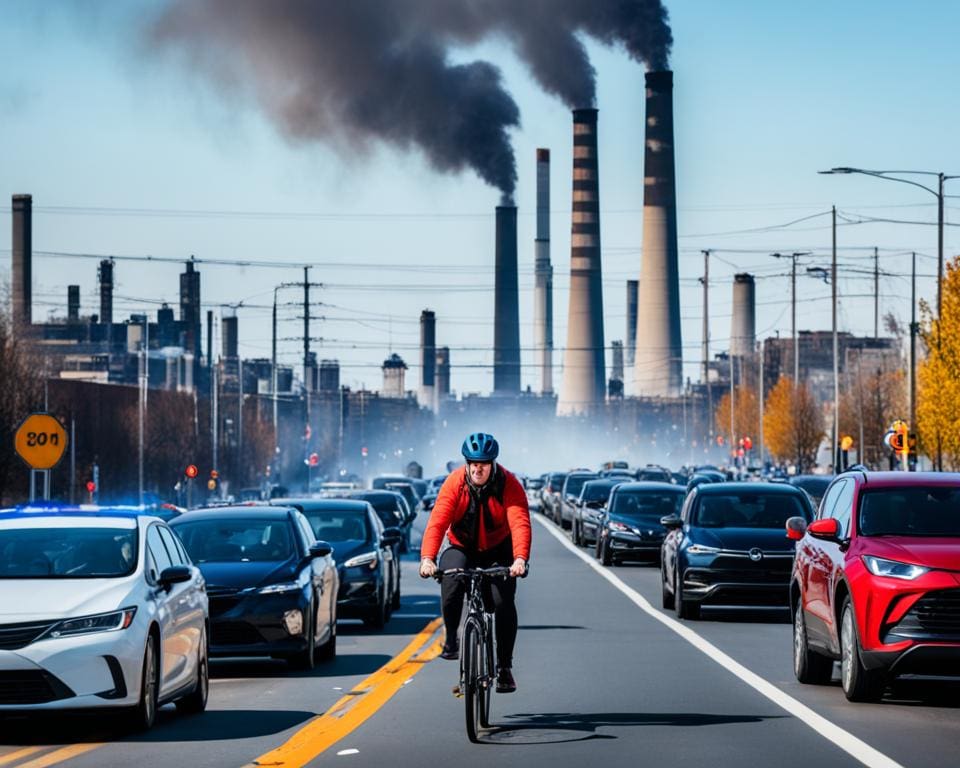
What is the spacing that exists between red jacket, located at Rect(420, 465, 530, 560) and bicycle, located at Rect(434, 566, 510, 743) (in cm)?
22

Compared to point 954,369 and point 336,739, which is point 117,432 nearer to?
point 954,369

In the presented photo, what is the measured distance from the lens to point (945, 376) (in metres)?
63.8

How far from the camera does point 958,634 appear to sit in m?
15.3

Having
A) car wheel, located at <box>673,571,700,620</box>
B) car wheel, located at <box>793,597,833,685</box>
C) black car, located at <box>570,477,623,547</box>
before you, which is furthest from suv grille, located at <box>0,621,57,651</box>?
black car, located at <box>570,477,623,547</box>

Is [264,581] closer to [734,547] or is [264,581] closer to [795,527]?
[795,527]

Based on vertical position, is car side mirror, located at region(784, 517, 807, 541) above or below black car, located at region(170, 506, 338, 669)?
above

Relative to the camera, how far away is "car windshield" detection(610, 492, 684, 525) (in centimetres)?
4219

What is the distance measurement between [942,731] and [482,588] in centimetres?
321

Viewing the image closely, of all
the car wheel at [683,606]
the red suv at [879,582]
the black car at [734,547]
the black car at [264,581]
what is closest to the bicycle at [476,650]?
the red suv at [879,582]

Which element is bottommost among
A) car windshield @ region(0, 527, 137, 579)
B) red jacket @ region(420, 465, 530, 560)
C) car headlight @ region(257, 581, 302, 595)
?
car headlight @ region(257, 581, 302, 595)

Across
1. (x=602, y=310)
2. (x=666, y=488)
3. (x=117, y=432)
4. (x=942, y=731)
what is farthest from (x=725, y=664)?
(x=602, y=310)

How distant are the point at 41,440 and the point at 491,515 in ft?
→ 76.9

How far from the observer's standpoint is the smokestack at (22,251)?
10781 centimetres

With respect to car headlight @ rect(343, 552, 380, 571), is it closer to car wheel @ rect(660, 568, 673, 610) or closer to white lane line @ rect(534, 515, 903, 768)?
white lane line @ rect(534, 515, 903, 768)
